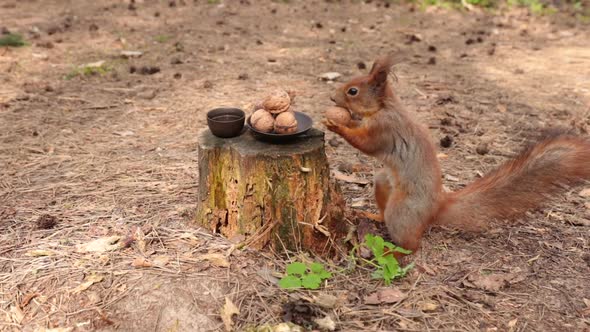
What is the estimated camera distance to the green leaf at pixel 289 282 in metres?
2.00

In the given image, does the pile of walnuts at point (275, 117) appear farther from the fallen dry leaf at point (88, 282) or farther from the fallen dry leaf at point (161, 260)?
the fallen dry leaf at point (88, 282)

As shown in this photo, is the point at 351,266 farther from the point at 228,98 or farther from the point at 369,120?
the point at 228,98

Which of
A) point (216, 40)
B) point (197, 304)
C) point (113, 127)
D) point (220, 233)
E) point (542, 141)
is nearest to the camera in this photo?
point (197, 304)

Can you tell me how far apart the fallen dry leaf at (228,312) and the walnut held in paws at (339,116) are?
39.0 inches

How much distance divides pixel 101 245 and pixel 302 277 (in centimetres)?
95

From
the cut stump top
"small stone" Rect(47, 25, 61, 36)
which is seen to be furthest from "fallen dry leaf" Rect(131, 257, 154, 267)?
"small stone" Rect(47, 25, 61, 36)

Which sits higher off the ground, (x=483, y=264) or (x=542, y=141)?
(x=542, y=141)

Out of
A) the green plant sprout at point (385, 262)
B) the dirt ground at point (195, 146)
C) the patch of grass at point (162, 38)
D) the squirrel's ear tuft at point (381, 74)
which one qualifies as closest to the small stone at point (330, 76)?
the dirt ground at point (195, 146)

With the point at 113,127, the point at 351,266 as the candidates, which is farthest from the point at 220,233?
the point at 113,127

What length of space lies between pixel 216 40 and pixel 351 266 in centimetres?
416

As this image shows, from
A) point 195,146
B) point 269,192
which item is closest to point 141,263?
point 269,192

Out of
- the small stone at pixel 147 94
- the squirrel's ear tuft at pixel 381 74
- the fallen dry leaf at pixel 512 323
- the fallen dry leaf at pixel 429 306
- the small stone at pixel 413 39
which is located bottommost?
the small stone at pixel 147 94

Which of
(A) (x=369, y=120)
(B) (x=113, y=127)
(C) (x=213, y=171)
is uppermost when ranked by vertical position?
(A) (x=369, y=120)

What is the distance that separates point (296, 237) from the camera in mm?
2305
